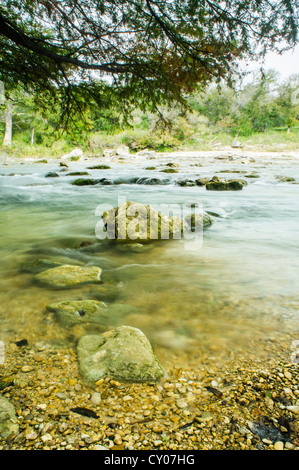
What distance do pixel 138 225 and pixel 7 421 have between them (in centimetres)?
305

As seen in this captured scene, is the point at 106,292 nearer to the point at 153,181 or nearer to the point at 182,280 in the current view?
the point at 182,280

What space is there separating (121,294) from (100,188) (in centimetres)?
818

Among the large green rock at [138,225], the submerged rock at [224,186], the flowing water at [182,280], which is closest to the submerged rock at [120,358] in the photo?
the flowing water at [182,280]

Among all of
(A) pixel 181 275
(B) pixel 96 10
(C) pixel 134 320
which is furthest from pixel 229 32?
(C) pixel 134 320

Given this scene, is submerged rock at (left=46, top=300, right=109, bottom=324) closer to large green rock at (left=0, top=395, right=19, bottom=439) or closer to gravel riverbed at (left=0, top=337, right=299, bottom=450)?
gravel riverbed at (left=0, top=337, right=299, bottom=450)

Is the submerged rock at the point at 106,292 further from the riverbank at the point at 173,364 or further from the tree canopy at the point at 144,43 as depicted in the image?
the tree canopy at the point at 144,43

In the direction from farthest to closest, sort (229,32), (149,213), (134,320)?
(229,32) < (149,213) < (134,320)

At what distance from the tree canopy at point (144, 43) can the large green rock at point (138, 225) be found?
10.3 feet

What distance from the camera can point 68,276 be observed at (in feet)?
8.54

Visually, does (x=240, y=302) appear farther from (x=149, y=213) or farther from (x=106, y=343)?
(x=149, y=213)

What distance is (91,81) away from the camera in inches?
242

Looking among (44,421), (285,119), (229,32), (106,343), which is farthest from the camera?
(285,119)

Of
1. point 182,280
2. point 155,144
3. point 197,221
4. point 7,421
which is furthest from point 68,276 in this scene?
point 155,144

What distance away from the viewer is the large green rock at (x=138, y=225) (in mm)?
3910
